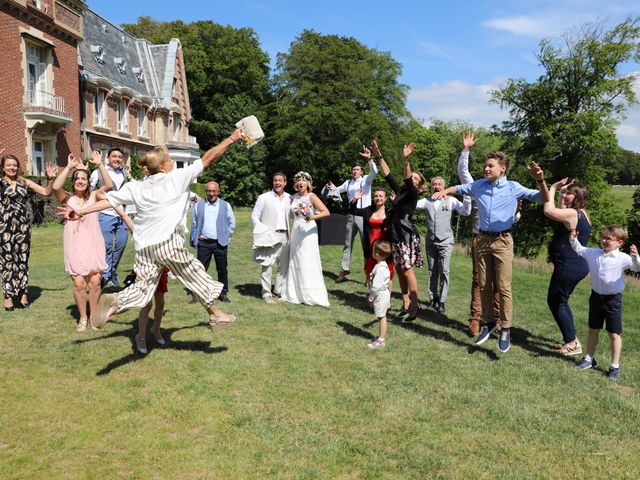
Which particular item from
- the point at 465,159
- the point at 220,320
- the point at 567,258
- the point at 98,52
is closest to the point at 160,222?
the point at 220,320

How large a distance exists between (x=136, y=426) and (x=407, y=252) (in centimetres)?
469

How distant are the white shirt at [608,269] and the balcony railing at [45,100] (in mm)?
25746

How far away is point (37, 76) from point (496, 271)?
86.4ft

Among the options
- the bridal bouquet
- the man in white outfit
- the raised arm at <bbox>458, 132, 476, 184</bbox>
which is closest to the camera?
the raised arm at <bbox>458, 132, 476, 184</bbox>

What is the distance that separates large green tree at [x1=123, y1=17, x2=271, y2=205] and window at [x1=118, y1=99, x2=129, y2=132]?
13.1 meters

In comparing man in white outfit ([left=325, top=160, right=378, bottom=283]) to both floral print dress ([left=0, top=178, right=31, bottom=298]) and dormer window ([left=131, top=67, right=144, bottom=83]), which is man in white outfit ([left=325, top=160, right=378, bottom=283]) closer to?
floral print dress ([left=0, top=178, right=31, bottom=298])

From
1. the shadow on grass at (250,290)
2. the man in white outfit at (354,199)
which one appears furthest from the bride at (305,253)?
the man in white outfit at (354,199)

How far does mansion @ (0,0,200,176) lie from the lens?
2302 centimetres

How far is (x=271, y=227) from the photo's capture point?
8.74 metres

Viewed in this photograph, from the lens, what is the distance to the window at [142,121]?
3803 cm

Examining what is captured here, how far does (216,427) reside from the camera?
4188 millimetres

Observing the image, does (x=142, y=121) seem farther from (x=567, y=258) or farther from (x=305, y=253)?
(x=567, y=258)

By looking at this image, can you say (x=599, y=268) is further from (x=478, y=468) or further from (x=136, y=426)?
(x=136, y=426)

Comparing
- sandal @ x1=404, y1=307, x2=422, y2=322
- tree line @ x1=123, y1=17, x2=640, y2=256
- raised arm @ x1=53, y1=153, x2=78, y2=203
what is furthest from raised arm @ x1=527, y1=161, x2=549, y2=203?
tree line @ x1=123, y1=17, x2=640, y2=256
